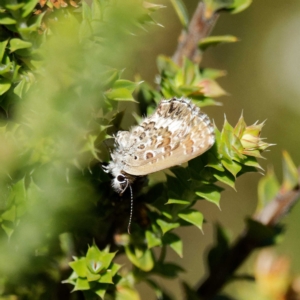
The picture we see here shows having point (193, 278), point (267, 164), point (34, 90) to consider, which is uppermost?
point (34, 90)

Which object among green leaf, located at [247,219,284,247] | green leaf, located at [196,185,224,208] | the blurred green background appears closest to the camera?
green leaf, located at [196,185,224,208]

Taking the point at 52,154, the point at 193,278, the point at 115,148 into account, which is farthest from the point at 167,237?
the point at 193,278

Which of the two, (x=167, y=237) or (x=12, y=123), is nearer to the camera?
(x=12, y=123)

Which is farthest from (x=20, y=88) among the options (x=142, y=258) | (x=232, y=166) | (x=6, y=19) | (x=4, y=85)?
(x=142, y=258)

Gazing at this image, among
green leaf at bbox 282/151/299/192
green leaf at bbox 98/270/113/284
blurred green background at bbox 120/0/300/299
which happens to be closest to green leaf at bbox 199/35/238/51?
green leaf at bbox 282/151/299/192

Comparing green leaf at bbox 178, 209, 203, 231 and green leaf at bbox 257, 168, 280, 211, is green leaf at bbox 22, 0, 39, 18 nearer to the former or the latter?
green leaf at bbox 178, 209, 203, 231

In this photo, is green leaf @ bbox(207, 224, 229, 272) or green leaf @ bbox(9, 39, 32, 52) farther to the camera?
green leaf @ bbox(207, 224, 229, 272)

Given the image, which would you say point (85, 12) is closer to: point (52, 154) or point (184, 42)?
point (52, 154)
